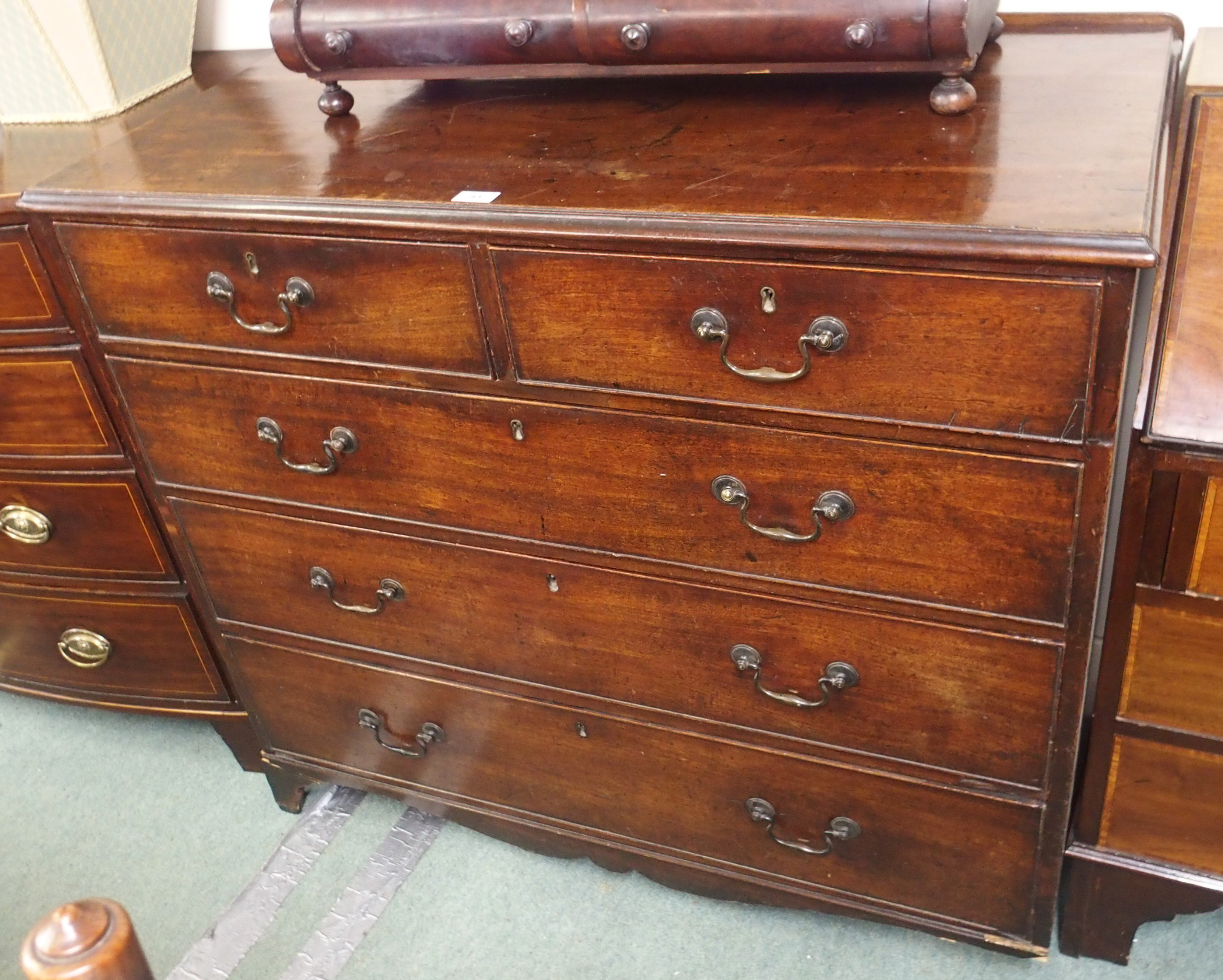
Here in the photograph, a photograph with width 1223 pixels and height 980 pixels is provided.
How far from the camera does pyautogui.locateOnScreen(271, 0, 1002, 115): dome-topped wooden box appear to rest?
1.10 m

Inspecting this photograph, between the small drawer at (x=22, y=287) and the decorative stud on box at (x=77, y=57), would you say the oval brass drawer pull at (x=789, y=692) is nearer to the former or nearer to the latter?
the small drawer at (x=22, y=287)

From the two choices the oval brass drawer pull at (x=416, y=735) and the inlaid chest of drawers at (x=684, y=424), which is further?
the oval brass drawer pull at (x=416, y=735)

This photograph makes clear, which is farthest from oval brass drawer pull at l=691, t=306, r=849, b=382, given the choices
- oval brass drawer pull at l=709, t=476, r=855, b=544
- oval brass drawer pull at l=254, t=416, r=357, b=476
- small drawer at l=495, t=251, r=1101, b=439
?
oval brass drawer pull at l=254, t=416, r=357, b=476

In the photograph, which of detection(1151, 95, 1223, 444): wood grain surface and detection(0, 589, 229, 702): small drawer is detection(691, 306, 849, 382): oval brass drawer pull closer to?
detection(1151, 95, 1223, 444): wood grain surface

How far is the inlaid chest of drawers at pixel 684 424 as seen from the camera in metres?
1.03

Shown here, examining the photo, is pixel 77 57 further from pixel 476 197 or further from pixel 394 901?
pixel 394 901

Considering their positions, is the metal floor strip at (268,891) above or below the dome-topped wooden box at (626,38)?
below

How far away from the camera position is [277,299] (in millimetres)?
1296

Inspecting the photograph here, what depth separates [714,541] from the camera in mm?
1256

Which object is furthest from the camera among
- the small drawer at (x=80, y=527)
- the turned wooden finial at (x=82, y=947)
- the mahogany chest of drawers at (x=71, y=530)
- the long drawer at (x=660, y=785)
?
the small drawer at (x=80, y=527)

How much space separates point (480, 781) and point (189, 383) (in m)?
0.69

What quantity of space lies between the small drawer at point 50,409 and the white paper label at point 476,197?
25.4 inches

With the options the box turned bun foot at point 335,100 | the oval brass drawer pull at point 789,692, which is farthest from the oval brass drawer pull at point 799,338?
the box turned bun foot at point 335,100

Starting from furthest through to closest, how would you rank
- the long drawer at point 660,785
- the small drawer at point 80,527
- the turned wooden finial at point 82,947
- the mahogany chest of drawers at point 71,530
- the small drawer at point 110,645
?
the small drawer at point 110,645
the small drawer at point 80,527
the mahogany chest of drawers at point 71,530
the long drawer at point 660,785
the turned wooden finial at point 82,947
